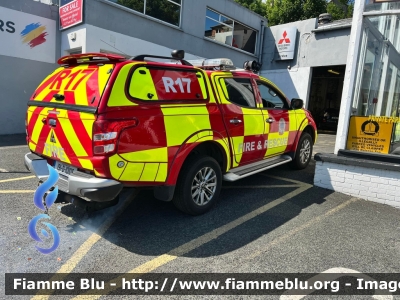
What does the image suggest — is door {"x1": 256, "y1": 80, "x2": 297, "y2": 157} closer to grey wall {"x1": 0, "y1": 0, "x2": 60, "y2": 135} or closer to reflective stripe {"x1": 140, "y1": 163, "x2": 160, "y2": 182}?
reflective stripe {"x1": 140, "y1": 163, "x2": 160, "y2": 182}

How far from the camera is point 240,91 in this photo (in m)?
4.47

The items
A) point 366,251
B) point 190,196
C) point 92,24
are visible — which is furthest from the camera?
point 92,24

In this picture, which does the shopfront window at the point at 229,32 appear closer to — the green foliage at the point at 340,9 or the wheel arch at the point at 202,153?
the green foliage at the point at 340,9

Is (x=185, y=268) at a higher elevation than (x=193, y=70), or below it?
below

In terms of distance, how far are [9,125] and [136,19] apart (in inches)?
219

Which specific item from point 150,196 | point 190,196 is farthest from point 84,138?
point 150,196

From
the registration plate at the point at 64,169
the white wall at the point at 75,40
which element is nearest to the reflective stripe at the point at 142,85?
the registration plate at the point at 64,169

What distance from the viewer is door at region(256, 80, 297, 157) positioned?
16.1 feet

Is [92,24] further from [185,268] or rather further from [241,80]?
[185,268]

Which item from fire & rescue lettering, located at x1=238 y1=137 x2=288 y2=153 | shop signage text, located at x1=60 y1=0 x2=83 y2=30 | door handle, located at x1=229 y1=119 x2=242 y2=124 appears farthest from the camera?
shop signage text, located at x1=60 y1=0 x2=83 y2=30

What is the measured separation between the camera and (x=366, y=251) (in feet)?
10.6

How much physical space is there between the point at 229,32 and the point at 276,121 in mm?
10957

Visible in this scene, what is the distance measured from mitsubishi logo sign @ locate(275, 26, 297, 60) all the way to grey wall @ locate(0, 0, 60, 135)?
34.9ft

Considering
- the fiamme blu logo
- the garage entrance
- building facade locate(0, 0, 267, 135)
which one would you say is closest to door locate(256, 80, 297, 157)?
the fiamme blu logo
